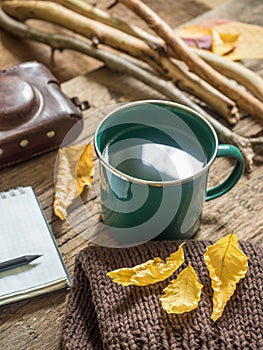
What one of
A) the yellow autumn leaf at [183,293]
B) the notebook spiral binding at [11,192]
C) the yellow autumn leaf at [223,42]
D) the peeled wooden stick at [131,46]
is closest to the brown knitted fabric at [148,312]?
the yellow autumn leaf at [183,293]

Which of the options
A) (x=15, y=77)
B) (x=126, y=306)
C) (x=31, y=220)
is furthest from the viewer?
(x=15, y=77)

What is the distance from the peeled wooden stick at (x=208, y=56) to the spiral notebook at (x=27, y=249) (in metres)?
0.35

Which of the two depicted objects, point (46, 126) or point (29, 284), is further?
point (46, 126)

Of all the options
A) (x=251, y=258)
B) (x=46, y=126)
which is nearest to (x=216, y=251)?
(x=251, y=258)

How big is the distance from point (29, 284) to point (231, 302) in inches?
8.6

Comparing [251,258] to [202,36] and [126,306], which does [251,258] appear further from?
[202,36]

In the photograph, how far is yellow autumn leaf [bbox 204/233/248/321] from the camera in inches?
25.5

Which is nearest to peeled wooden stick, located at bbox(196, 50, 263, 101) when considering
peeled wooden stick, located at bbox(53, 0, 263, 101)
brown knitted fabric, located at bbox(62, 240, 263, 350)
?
peeled wooden stick, located at bbox(53, 0, 263, 101)

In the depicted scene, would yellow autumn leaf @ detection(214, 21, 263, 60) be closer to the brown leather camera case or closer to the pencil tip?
the brown leather camera case

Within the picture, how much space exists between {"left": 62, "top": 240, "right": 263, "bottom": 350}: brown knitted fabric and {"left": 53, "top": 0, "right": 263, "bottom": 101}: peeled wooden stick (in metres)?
0.33

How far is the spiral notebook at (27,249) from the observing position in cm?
69

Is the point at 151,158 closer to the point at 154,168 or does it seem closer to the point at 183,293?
the point at 154,168

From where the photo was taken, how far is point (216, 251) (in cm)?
69

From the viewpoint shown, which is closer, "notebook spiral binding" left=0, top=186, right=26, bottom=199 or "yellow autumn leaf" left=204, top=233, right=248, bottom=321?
"yellow autumn leaf" left=204, top=233, right=248, bottom=321
